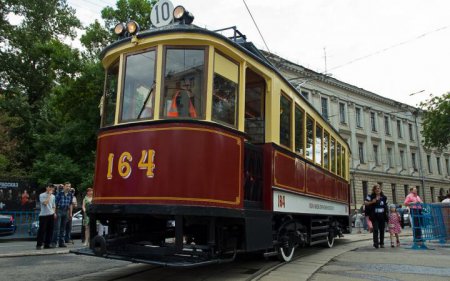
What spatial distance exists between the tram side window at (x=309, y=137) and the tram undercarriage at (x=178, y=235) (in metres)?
2.50

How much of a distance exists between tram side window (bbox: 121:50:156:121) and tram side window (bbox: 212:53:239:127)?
821 mm

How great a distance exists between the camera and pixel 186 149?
5070mm

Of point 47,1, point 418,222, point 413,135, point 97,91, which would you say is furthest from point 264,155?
point 413,135

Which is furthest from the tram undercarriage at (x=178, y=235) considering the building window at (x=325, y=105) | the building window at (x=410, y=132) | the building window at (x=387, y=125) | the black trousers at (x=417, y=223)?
the building window at (x=410, y=132)

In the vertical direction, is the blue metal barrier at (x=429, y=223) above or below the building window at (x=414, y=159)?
below

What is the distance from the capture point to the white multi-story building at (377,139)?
122 feet

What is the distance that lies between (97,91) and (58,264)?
1580cm

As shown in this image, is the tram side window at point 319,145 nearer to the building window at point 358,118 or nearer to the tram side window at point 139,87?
the tram side window at point 139,87

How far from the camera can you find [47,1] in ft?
111

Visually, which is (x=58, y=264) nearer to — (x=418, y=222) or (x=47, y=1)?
(x=418, y=222)

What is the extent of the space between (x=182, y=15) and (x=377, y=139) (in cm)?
4079

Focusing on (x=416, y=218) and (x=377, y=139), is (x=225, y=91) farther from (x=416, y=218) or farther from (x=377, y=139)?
(x=377, y=139)

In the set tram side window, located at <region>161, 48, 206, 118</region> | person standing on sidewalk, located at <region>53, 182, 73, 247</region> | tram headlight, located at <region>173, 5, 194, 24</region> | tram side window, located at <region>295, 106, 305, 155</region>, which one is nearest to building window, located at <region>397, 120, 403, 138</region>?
tram side window, located at <region>295, 106, 305, 155</region>

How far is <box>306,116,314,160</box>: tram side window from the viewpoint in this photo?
8.27 m
